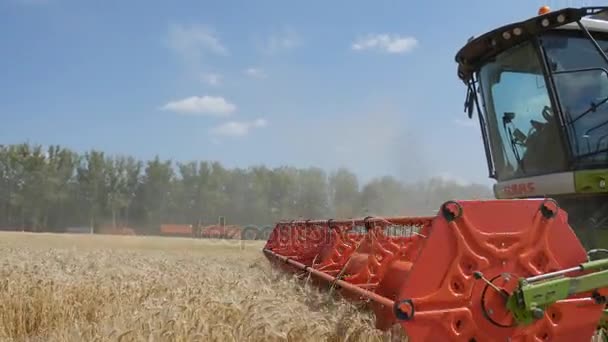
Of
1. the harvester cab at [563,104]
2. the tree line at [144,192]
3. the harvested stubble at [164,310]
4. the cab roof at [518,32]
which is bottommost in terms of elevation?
the harvested stubble at [164,310]

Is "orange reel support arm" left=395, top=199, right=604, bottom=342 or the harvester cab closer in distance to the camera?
"orange reel support arm" left=395, top=199, right=604, bottom=342

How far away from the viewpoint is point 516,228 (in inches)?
91.7

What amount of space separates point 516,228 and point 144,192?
55.7 m

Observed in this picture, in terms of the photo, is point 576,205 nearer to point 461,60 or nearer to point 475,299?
point 461,60

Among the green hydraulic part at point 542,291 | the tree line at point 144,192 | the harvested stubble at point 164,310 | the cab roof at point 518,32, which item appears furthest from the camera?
the tree line at point 144,192

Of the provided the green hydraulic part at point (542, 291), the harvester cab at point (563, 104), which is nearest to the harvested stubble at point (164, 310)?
the green hydraulic part at point (542, 291)

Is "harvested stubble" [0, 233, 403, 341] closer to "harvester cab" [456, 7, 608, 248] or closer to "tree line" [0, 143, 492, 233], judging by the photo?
"harvester cab" [456, 7, 608, 248]

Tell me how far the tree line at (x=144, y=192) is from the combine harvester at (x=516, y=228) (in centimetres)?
4130

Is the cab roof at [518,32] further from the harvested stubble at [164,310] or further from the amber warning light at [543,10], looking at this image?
the harvested stubble at [164,310]

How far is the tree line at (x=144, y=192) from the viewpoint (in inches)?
1971

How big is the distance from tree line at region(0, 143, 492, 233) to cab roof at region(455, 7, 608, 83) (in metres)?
41.3

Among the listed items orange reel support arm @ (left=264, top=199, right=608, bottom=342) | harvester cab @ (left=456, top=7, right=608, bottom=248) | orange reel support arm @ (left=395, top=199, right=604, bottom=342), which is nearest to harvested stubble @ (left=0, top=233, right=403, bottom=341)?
orange reel support arm @ (left=264, top=199, right=608, bottom=342)

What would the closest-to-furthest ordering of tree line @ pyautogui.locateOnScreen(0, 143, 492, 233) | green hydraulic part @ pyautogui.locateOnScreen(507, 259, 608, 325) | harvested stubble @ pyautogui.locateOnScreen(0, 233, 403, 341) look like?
green hydraulic part @ pyautogui.locateOnScreen(507, 259, 608, 325) < harvested stubble @ pyautogui.locateOnScreen(0, 233, 403, 341) < tree line @ pyautogui.locateOnScreen(0, 143, 492, 233)

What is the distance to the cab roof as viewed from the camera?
3467 mm
